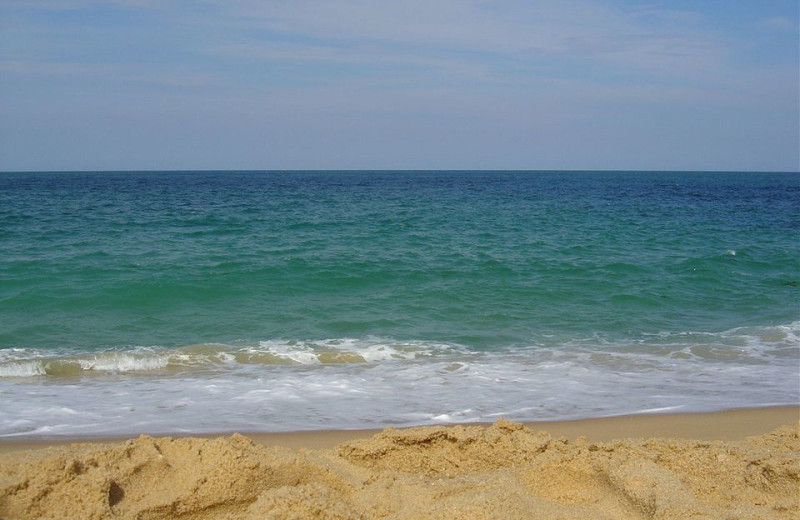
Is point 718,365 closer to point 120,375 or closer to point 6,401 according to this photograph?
point 120,375

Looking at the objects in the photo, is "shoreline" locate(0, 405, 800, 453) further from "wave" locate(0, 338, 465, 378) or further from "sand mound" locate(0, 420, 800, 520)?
"wave" locate(0, 338, 465, 378)

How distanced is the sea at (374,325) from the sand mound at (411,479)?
1253 mm

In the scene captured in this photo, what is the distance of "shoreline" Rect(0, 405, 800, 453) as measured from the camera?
16.2ft

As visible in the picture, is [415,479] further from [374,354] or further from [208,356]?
[208,356]

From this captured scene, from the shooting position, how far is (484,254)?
14734 mm

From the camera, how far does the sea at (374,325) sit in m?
5.94

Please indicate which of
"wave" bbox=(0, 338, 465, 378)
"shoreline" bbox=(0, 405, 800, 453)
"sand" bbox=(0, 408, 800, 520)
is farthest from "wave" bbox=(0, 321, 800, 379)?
"sand" bbox=(0, 408, 800, 520)

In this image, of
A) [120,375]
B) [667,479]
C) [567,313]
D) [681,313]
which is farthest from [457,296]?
[667,479]

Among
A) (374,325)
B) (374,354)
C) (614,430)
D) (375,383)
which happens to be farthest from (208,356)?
(614,430)

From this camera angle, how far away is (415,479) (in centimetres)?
378

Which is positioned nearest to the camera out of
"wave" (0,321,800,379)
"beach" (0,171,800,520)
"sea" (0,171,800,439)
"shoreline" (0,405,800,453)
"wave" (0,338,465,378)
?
"beach" (0,171,800,520)

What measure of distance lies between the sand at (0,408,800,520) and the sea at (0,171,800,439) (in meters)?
1.24

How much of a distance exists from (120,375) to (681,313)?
300 inches

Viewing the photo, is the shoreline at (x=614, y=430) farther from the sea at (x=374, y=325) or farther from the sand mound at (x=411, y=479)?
the sand mound at (x=411, y=479)
